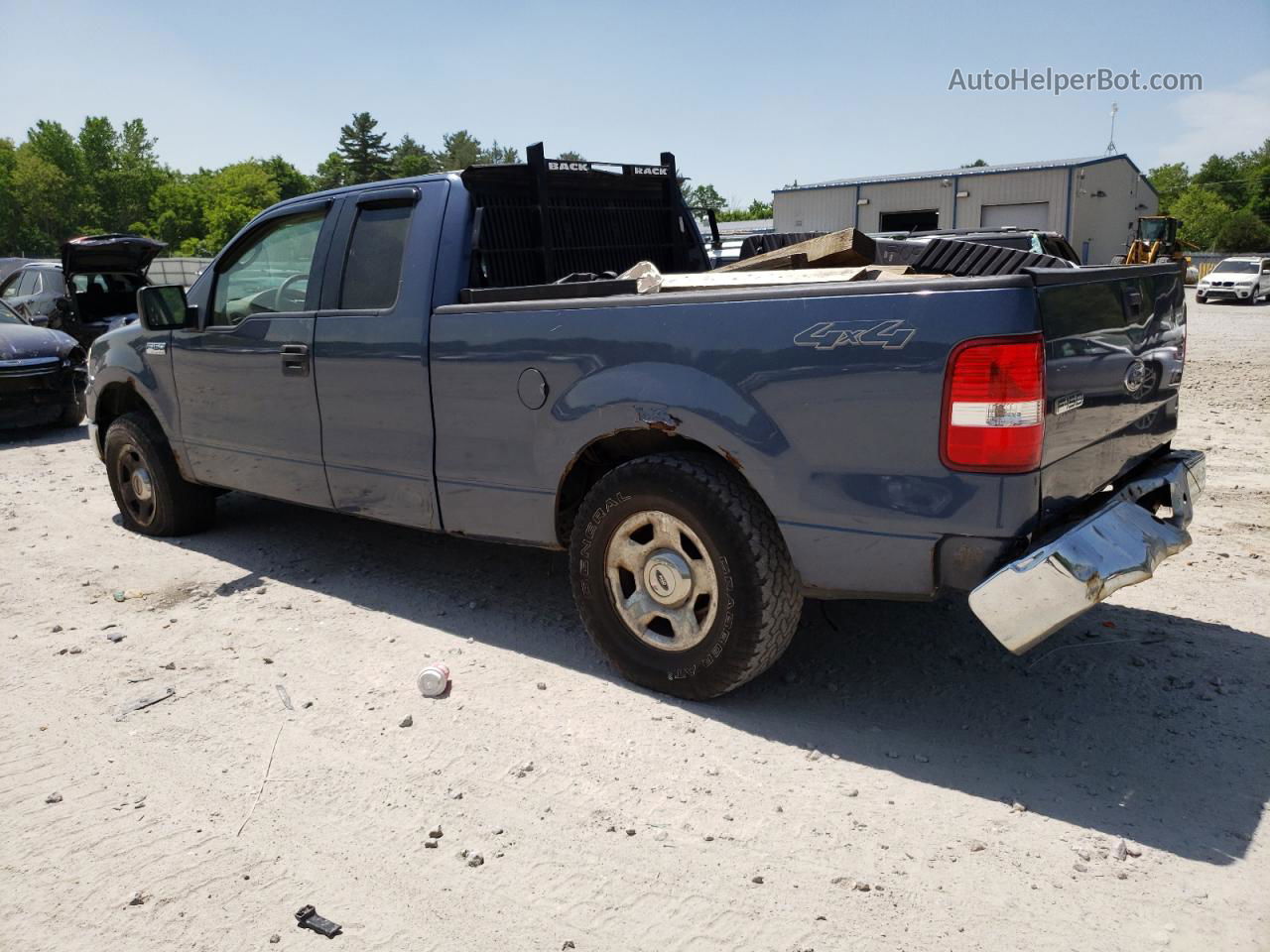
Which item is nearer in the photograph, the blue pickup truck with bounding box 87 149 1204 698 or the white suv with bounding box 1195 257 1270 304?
the blue pickup truck with bounding box 87 149 1204 698

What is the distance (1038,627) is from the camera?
295 cm

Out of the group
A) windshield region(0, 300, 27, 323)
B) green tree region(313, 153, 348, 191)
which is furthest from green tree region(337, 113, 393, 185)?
windshield region(0, 300, 27, 323)

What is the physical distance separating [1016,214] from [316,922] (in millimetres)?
40525

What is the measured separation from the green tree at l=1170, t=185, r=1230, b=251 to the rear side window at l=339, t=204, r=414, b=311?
75984 mm

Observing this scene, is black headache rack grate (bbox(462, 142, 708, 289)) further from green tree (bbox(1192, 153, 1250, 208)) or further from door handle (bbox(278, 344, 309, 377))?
green tree (bbox(1192, 153, 1250, 208))

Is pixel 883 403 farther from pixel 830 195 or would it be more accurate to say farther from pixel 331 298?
pixel 830 195

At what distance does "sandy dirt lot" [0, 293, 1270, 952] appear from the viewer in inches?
104

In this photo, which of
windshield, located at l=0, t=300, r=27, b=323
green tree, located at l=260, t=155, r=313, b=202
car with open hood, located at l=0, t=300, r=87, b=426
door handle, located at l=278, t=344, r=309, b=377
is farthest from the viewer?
green tree, located at l=260, t=155, r=313, b=202

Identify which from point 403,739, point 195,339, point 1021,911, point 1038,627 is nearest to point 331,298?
point 195,339

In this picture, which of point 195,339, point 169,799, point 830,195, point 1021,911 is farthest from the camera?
point 830,195

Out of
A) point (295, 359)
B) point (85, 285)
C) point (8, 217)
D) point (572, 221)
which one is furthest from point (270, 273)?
point (8, 217)

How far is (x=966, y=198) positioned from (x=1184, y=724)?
38404 millimetres

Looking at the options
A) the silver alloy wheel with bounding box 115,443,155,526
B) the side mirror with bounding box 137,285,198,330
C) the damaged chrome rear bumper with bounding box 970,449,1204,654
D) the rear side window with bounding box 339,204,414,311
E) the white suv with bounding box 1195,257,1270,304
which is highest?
the rear side window with bounding box 339,204,414,311

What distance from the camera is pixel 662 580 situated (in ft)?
12.3
